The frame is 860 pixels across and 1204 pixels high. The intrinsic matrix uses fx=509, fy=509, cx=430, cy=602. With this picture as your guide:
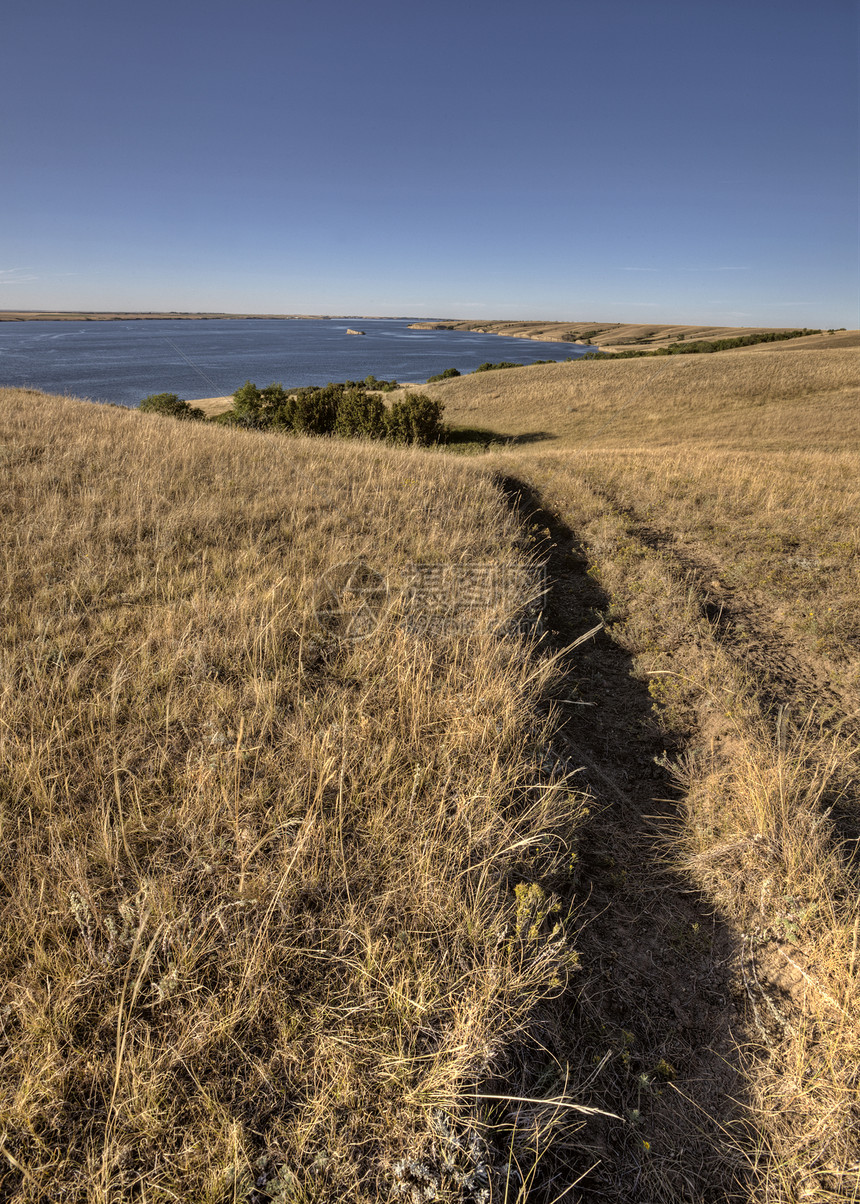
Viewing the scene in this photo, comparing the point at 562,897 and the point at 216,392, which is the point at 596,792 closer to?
the point at 562,897

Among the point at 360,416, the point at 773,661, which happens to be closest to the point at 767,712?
the point at 773,661

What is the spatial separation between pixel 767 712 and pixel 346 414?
28727 mm

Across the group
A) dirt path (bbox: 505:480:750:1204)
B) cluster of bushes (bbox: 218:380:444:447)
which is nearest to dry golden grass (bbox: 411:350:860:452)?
cluster of bushes (bbox: 218:380:444:447)

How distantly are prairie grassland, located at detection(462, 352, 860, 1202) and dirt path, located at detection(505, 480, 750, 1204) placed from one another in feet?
0.33

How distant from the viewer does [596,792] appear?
142 inches

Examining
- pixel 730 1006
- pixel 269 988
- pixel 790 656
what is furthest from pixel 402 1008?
pixel 790 656

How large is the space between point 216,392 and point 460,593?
240 ft

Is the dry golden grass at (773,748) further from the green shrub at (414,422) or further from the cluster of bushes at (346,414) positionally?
the cluster of bushes at (346,414)

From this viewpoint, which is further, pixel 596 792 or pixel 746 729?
pixel 746 729

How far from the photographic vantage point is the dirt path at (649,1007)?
6.39 feet

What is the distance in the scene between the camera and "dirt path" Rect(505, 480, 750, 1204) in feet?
6.39

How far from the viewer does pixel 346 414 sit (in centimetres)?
2934

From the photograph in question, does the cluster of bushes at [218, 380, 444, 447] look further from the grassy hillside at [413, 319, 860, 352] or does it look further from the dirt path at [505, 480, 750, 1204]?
the grassy hillside at [413, 319, 860, 352]

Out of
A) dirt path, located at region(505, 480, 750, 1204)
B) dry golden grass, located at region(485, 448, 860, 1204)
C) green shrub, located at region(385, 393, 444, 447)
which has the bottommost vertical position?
dirt path, located at region(505, 480, 750, 1204)
